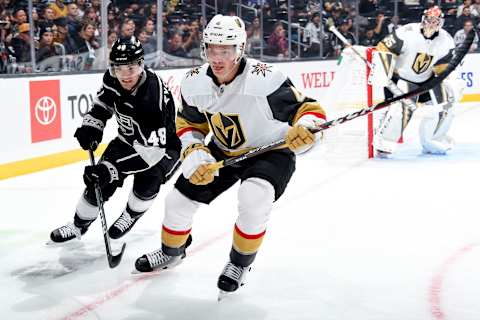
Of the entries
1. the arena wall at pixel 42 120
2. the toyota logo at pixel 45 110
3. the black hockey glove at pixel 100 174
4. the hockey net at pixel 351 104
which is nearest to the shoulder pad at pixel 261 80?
the black hockey glove at pixel 100 174

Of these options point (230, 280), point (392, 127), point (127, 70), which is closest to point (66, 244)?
point (127, 70)

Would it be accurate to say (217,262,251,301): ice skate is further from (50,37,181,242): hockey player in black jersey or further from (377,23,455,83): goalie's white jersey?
(377,23,455,83): goalie's white jersey

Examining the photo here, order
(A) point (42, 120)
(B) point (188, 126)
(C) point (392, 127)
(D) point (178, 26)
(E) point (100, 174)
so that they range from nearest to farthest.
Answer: (B) point (188, 126)
(E) point (100, 174)
(A) point (42, 120)
(C) point (392, 127)
(D) point (178, 26)

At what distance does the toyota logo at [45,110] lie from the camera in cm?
559

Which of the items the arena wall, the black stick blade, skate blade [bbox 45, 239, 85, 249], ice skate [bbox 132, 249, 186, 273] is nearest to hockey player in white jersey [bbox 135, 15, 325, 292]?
ice skate [bbox 132, 249, 186, 273]

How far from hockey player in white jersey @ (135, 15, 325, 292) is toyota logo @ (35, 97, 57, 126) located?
291cm

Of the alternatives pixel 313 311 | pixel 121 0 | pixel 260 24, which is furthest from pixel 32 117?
pixel 260 24

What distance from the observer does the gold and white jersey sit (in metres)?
2.72

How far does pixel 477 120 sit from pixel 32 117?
5419mm

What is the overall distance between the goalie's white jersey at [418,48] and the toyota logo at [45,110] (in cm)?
259

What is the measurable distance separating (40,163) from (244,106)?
11.0ft

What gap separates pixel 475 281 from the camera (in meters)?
3.02

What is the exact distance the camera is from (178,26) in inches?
305

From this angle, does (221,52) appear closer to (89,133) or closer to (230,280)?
(230,280)
